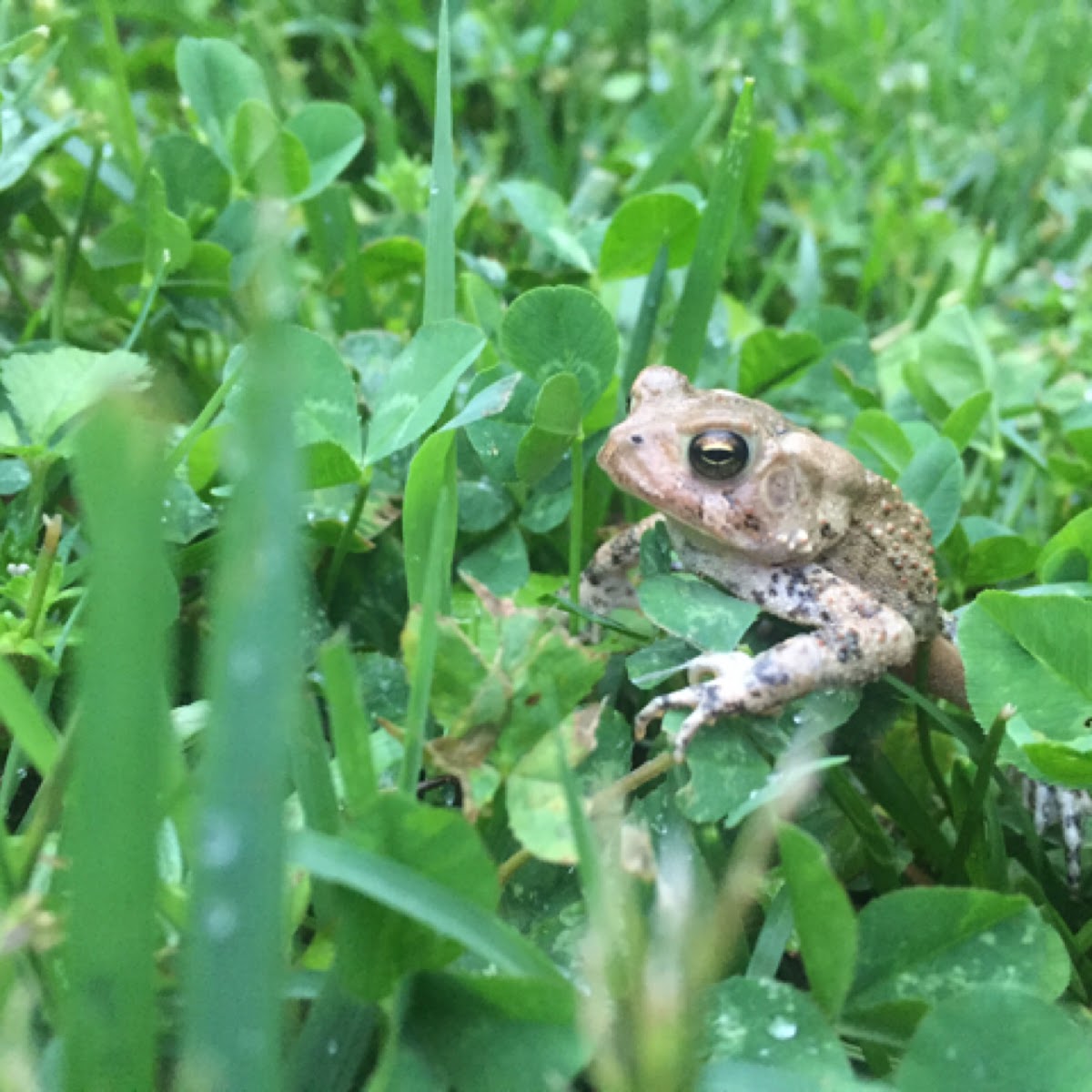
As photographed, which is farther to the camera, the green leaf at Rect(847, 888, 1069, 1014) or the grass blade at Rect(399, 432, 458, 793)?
the grass blade at Rect(399, 432, 458, 793)

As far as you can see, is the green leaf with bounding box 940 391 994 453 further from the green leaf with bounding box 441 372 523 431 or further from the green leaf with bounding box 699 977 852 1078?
the green leaf with bounding box 699 977 852 1078

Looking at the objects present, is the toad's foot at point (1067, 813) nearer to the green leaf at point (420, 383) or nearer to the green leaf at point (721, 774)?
the green leaf at point (721, 774)

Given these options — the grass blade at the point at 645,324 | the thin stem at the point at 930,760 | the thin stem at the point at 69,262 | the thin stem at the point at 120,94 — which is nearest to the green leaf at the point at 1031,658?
the thin stem at the point at 930,760

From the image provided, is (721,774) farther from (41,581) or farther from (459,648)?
(41,581)

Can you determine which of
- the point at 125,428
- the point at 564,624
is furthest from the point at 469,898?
the point at 564,624

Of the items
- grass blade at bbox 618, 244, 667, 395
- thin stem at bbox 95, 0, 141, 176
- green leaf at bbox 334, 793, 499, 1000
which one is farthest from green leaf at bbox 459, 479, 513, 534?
thin stem at bbox 95, 0, 141, 176

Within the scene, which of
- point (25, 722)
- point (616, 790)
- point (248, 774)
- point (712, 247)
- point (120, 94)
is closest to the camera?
point (248, 774)

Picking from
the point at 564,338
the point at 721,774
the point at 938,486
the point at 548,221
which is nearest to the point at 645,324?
the point at 548,221
